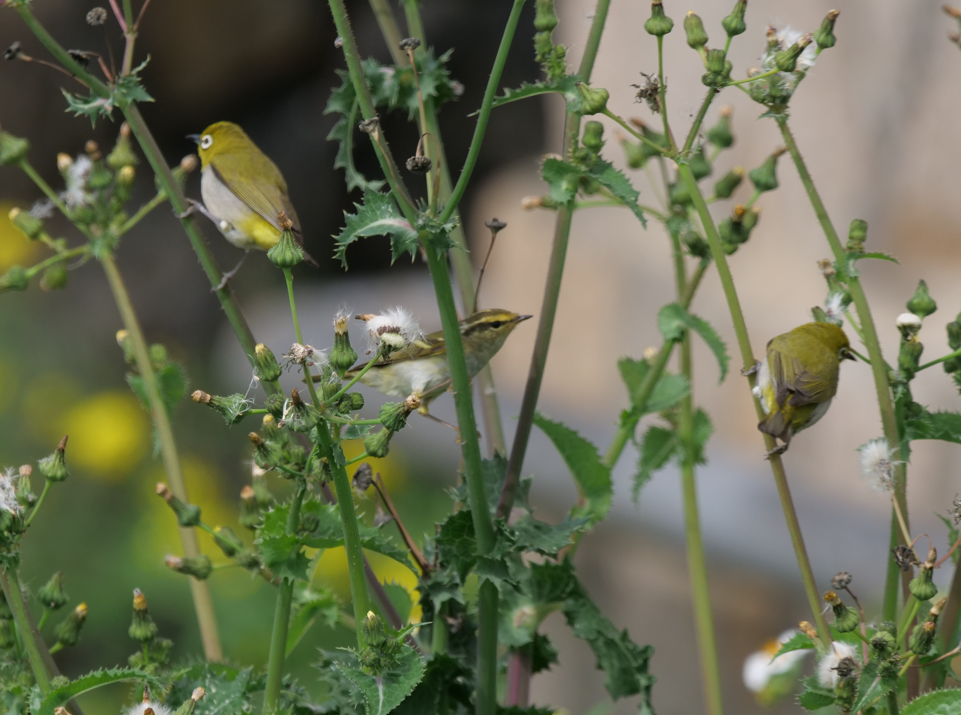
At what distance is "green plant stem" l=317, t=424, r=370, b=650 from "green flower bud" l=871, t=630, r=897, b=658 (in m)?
0.42

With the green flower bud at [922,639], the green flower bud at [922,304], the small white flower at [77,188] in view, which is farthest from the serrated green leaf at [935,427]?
the small white flower at [77,188]

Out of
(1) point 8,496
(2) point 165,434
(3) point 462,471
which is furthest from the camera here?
(2) point 165,434

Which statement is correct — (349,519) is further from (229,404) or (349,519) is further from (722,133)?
(722,133)

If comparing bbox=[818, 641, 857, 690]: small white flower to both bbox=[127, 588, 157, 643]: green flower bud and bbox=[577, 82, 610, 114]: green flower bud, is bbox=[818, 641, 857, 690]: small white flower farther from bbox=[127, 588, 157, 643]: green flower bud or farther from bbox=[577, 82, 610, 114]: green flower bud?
bbox=[127, 588, 157, 643]: green flower bud

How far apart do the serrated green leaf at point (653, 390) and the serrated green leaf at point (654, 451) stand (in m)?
0.06

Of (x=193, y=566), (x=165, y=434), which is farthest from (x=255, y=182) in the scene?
(x=193, y=566)

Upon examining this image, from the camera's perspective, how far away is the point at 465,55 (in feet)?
20.0

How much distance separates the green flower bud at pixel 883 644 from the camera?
73cm

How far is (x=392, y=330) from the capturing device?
0.83 meters

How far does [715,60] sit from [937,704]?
2.03ft

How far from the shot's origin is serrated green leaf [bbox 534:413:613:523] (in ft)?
3.94

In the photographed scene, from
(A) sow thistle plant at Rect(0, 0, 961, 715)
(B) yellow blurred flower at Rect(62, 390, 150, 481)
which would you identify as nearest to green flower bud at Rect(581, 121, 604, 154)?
(A) sow thistle plant at Rect(0, 0, 961, 715)

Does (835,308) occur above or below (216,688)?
above

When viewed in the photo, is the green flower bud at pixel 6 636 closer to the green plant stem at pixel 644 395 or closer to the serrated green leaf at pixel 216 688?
the serrated green leaf at pixel 216 688
